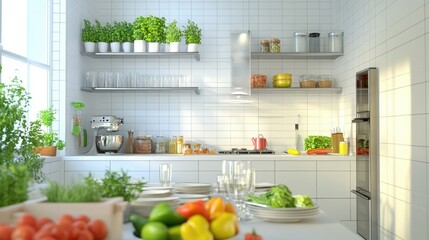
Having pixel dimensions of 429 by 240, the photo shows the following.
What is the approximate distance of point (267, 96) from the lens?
5.86 metres

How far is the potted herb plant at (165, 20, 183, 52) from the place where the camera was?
550cm

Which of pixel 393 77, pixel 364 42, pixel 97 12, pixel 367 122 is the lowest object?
pixel 367 122

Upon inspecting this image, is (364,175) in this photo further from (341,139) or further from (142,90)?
(142,90)

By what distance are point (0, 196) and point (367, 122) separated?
12.1ft

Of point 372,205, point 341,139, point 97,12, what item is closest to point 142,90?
point 97,12

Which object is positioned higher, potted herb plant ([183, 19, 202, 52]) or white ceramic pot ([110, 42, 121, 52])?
potted herb plant ([183, 19, 202, 52])

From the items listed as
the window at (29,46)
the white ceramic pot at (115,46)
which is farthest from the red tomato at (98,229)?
the white ceramic pot at (115,46)

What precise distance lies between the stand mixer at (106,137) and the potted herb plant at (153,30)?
2.72 feet

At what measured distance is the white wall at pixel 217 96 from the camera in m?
5.85

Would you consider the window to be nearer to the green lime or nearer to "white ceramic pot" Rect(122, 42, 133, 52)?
"white ceramic pot" Rect(122, 42, 133, 52)

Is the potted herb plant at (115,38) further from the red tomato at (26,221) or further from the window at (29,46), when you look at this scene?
the red tomato at (26,221)

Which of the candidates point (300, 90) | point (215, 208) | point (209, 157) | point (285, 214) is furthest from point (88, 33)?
point (215, 208)

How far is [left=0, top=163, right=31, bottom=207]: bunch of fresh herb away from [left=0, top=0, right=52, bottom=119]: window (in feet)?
9.33

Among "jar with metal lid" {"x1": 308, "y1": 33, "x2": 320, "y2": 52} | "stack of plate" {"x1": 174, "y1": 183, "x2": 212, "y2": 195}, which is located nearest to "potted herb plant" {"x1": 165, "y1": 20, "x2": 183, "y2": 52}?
"jar with metal lid" {"x1": 308, "y1": 33, "x2": 320, "y2": 52}
